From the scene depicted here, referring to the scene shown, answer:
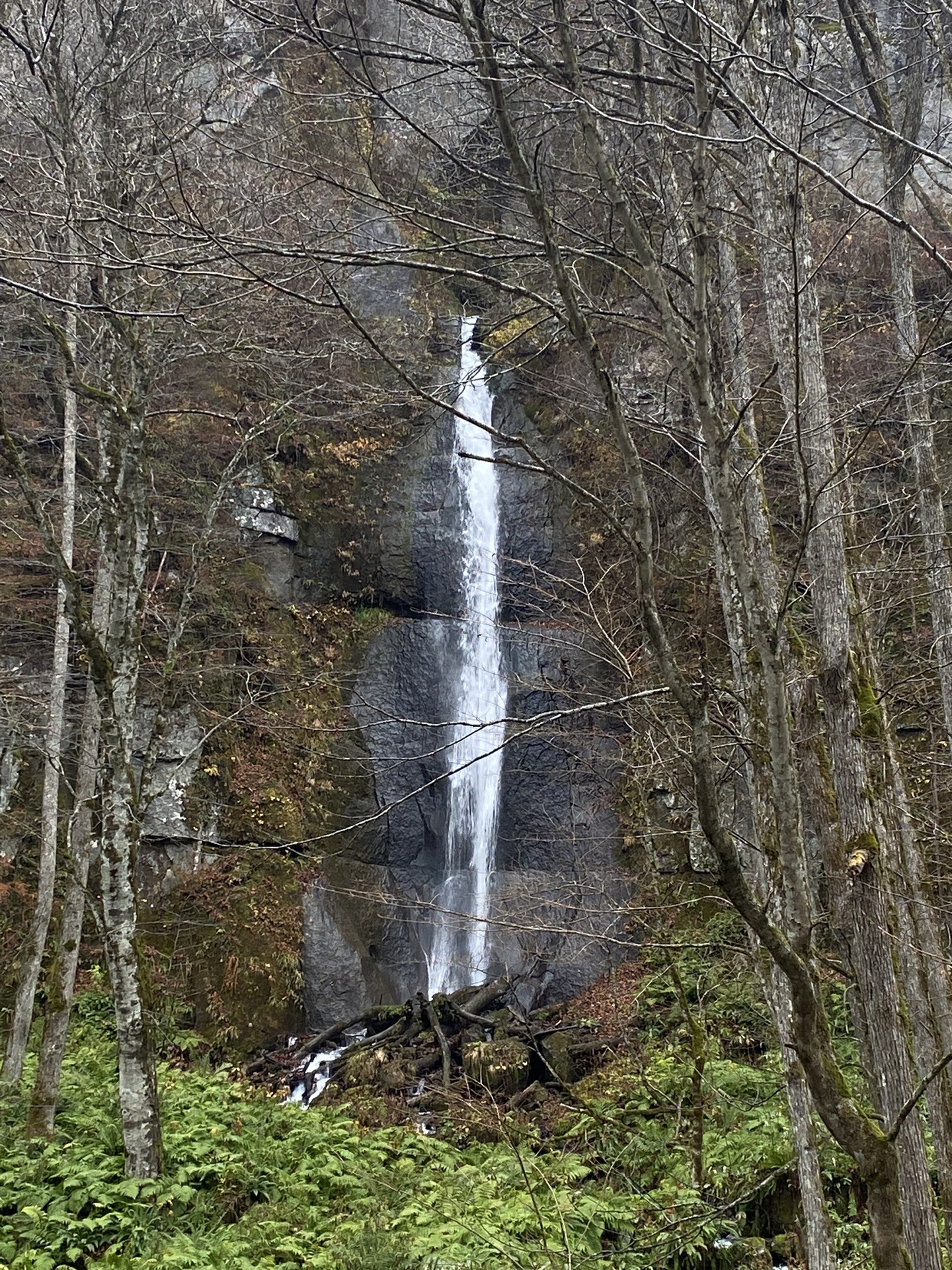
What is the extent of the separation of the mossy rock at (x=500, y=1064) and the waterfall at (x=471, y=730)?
2233mm

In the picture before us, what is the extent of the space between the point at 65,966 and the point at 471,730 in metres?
6.78

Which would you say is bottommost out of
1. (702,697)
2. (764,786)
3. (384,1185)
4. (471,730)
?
(384,1185)

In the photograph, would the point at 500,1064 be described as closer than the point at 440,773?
Yes

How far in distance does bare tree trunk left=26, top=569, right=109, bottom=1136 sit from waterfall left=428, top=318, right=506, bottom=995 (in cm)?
522

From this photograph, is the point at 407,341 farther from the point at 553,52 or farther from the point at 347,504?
the point at 553,52

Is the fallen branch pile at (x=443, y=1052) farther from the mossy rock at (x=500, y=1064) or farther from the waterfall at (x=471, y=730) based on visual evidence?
the waterfall at (x=471, y=730)

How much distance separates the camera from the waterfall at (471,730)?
11594mm

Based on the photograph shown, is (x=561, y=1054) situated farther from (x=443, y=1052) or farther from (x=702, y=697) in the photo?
(x=702, y=697)

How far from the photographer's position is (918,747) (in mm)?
10250

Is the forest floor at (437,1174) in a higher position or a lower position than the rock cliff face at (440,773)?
lower

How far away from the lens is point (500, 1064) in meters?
8.27

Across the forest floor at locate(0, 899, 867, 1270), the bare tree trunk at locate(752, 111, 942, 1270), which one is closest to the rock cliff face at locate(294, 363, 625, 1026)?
the forest floor at locate(0, 899, 867, 1270)

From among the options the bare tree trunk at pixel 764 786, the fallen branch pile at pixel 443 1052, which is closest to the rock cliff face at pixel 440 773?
the fallen branch pile at pixel 443 1052

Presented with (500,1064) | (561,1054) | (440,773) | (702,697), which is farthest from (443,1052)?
(702,697)
